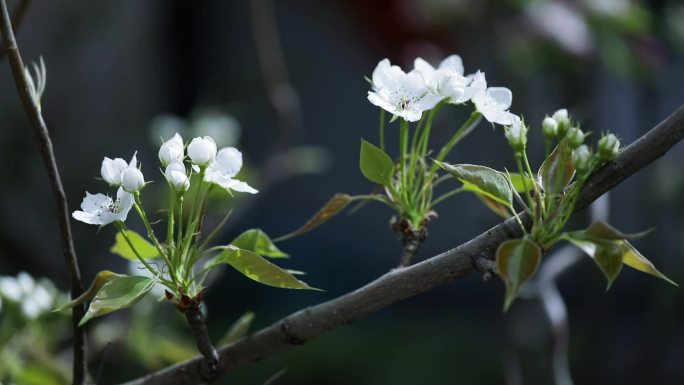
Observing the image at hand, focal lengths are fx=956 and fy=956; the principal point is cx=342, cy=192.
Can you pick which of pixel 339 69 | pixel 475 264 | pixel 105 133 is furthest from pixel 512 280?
pixel 339 69

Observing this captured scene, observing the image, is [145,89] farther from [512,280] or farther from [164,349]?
[512,280]

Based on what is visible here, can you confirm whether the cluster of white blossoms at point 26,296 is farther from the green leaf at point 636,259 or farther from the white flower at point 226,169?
the green leaf at point 636,259

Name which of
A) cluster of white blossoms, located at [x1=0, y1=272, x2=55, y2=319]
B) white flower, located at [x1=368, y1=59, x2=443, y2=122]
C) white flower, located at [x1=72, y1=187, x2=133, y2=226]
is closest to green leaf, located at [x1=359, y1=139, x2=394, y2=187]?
white flower, located at [x1=368, y1=59, x2=443, y2=122]

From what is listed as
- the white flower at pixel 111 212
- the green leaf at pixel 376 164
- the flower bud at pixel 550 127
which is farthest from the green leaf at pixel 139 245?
the flower bud at pixel 550 127

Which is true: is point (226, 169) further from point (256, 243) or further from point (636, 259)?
point (636, 259)

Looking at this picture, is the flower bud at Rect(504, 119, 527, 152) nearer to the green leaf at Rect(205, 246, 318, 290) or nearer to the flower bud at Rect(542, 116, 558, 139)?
the flower bud at Rect(542, 116, 558, 139)

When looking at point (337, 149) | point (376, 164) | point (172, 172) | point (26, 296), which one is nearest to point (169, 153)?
point (172, 172)
